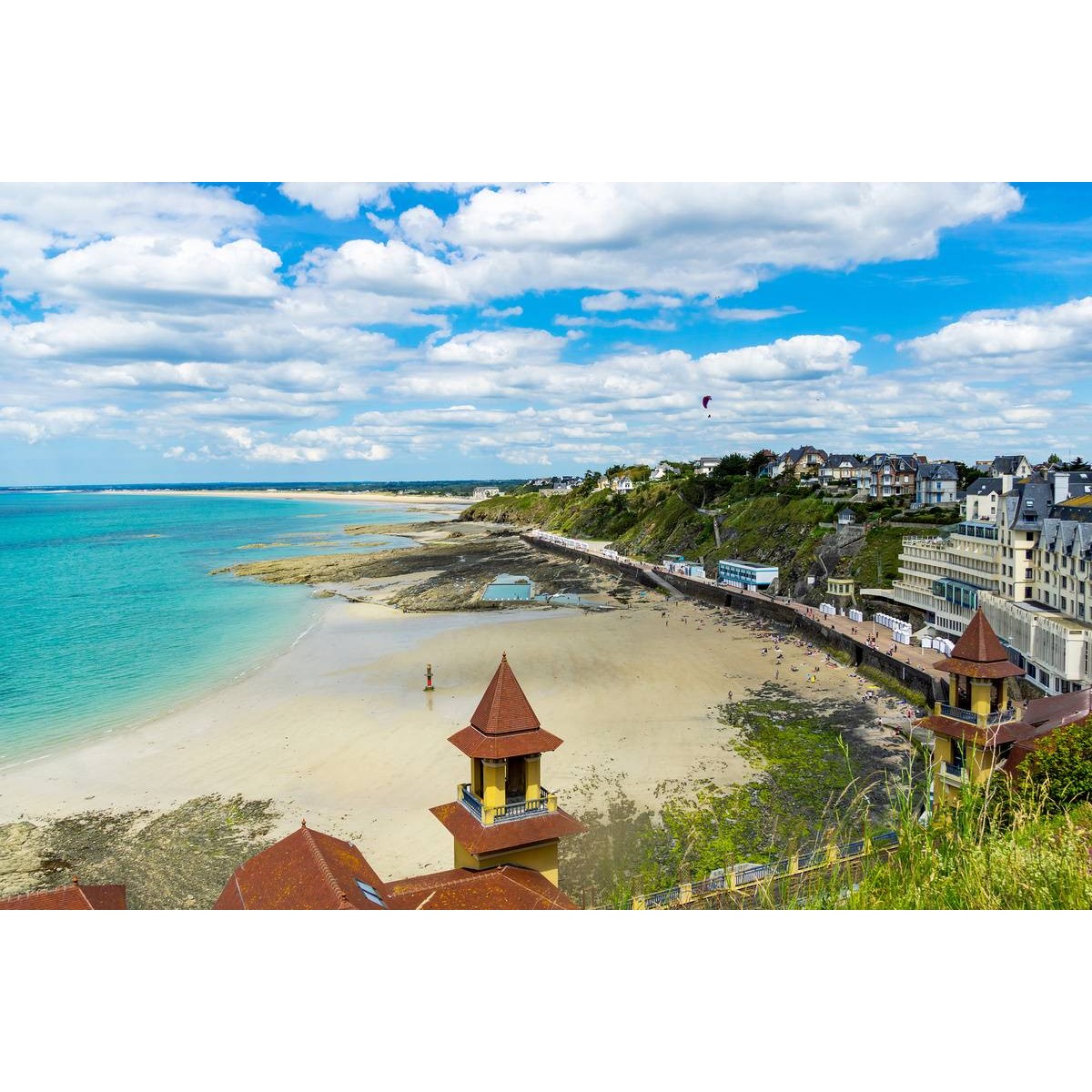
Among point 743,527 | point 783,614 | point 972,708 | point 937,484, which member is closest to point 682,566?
point 743,527

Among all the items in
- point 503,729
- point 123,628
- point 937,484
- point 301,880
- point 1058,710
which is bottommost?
point 123,628

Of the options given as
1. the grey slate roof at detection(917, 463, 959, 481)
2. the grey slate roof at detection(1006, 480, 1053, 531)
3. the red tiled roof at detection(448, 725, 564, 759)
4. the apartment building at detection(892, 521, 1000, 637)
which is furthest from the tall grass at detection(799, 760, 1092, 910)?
the grey slate roof at detection(917, 463, 959, 481)

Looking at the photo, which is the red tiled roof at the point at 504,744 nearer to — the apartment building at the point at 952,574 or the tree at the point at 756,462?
the apartment building at the point at 952,574

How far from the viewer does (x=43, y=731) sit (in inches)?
922

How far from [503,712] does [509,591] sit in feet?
126

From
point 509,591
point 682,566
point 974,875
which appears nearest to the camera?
point 974,875

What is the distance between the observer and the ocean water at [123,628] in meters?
25.7

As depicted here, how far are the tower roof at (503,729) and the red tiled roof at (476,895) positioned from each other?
1.62 m

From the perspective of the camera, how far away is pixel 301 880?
8.33m

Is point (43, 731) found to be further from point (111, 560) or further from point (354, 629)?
point (111, 560)

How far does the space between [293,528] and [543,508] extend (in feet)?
125

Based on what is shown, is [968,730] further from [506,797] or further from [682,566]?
[682,566]

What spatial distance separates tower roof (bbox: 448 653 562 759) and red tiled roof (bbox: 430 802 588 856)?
997 mm
